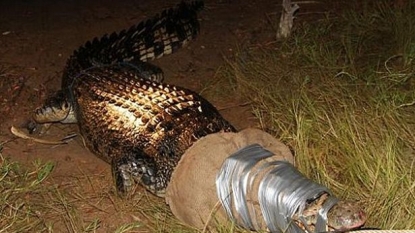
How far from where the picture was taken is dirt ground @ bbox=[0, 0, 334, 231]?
160 inches

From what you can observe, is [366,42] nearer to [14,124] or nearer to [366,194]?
[366,194]

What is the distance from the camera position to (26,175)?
12.2ft

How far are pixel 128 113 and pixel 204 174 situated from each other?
92cm

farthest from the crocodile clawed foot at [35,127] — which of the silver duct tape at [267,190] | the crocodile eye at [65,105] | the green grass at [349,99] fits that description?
the silver duct tape at [267,190]

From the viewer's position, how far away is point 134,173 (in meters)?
3.65

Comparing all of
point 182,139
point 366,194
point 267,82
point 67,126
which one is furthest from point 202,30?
point 366,194

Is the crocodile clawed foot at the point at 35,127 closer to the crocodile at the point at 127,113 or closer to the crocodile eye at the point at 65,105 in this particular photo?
the crocodile at the point at 127,113

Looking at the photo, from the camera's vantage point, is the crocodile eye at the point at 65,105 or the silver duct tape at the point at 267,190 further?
the crocodile eye at the point at 65,105

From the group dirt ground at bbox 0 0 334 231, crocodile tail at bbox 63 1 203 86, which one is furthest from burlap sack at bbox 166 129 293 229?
crocodile tail at bbox 63 1 203 86

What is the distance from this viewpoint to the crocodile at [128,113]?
12.0ft

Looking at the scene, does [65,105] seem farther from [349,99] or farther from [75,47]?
[349,99]

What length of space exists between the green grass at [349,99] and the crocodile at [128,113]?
47 centimetres

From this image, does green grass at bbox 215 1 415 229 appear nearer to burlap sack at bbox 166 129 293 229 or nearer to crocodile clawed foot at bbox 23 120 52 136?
burlap sack at bbox 166 129 293 229

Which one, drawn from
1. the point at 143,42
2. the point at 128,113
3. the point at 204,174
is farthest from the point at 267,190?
the point at 143,42
